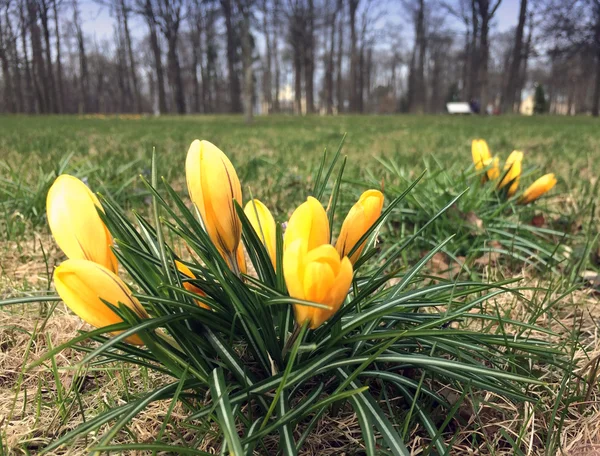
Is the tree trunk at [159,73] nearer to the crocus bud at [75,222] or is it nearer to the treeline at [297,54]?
the treeline at [297,54]

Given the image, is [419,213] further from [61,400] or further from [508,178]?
[61,400]

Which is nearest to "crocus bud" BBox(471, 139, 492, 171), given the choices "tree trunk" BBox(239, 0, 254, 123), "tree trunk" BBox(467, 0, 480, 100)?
"tree trunk" BBox(239, 0, 254, 123)

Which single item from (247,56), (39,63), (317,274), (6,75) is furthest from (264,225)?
(6,75)

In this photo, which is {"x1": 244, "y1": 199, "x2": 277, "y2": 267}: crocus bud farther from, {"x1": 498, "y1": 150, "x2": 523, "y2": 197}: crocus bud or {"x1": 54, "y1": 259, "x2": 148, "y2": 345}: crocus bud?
{"x1": 498, "y1": 150, "x2": 523, "y2": 197}: crocus bud

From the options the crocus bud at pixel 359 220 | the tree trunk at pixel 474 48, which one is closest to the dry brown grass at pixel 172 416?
the crocus bud at pixel 359 220

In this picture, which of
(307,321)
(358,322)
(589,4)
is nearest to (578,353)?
(358,322)

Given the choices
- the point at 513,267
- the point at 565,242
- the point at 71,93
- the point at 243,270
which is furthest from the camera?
the point at 71,93
